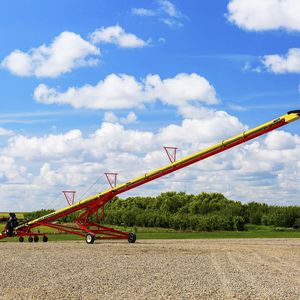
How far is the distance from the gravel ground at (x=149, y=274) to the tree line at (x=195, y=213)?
42.2 meters

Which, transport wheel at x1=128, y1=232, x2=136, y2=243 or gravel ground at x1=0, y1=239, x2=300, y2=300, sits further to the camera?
transport wheel at x1=128, y1=232, x2=136, y2=243

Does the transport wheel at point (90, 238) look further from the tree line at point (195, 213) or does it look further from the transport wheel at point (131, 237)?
the tree line at point (195, 213)

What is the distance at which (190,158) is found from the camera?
37.2 metres

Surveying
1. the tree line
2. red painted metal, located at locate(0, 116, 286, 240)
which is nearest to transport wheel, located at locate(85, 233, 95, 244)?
red painted metal, located at locate(0, 116, 286, 240)

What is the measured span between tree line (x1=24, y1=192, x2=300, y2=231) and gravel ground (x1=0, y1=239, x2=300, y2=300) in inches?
1661

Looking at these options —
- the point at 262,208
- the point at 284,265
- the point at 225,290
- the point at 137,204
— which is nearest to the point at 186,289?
the point at 225,290

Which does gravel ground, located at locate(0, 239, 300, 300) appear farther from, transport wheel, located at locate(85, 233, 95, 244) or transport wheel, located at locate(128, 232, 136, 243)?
transport wheel, located at locate(128, 232, 136, 243)

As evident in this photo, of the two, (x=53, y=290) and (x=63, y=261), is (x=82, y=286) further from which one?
(x=63, y=261)

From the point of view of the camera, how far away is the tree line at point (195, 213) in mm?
75125

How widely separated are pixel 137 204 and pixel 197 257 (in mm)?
74493

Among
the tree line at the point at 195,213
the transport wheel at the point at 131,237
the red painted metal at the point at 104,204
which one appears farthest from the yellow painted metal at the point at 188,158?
the tree line at the point at 195,213

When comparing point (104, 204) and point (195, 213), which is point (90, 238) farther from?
point (195, 213)

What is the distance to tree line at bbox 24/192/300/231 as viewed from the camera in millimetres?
75125

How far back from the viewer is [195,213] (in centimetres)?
9381
